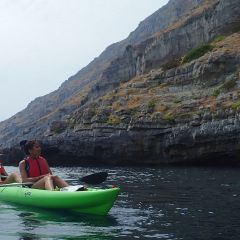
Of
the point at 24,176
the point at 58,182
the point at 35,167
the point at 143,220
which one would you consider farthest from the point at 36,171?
the point at 143,220

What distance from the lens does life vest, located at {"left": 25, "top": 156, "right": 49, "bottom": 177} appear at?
56.0 ft

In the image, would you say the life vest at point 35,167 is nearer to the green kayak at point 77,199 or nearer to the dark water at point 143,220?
the green kayak at point 77,199

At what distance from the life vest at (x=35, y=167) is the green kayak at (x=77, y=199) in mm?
630

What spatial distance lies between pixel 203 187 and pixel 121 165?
2946 centimetres

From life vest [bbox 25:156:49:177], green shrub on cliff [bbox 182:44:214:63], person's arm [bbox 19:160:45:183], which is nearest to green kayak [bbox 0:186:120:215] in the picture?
person's arm [bbox 19:160:45:183]

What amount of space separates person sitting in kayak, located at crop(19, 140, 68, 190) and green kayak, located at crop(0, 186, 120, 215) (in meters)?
0.36

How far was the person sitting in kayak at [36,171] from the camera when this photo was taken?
1662cm

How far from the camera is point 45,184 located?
Result: 1661 cm

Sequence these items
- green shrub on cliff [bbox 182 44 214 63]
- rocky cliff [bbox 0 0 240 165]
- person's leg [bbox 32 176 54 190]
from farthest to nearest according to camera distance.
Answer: green shrub on cliff [bbox 182 44 214 63], rocky cliff [bbox 0 0 240 165], person's leg [bbox 32 176 54 190]

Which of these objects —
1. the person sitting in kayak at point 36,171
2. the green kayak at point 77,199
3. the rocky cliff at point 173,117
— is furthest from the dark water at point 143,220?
the rocky cliff at point 173,117

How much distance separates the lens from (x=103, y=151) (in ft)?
176

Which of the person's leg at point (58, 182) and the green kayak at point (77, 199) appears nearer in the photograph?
the green kayak at point (77, 199)

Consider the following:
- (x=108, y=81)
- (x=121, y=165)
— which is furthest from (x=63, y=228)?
(x=108, y=81)

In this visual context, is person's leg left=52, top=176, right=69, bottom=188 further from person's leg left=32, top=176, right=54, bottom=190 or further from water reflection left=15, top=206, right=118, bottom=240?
water reflection left=15, top=206, right=118, bottom=240
